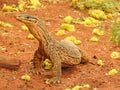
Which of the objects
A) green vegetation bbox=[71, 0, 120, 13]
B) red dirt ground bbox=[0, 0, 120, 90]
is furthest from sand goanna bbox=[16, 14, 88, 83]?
green vegetation bbox=[71, 0, 120, 13]

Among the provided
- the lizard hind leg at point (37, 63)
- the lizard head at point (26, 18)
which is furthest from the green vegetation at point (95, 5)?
the lizard head at point (26, 18)

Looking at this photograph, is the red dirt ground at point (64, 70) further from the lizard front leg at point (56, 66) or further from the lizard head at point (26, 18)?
the lizard head at point (26, 18)

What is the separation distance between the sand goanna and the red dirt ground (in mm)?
193

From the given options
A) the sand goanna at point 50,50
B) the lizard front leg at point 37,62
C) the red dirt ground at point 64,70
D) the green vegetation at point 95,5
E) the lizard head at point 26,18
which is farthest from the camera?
the green vegetation at point 95,5

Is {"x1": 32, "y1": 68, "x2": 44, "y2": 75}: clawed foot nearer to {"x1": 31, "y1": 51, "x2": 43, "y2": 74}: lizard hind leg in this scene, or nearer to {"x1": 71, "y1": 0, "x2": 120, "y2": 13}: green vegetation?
Result: {"x1": 31, "y1": 51, "x2": 43, "y2": 74}: lizard hind leg

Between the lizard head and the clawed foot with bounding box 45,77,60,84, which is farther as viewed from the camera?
the clawed foot with bounding box 45,77,60,84

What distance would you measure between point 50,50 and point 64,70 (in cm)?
71

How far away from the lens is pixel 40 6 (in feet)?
Answer: 39.4

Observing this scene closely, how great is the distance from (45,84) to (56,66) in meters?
0.35

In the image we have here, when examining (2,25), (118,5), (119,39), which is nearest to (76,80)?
(119,39)

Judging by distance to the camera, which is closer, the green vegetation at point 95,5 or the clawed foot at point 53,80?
the clawed foot at point 53,80

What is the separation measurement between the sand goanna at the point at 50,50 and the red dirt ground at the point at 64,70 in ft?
→ 0.63

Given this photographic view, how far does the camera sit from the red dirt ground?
24.4 ft

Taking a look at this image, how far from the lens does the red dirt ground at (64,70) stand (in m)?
7.43
